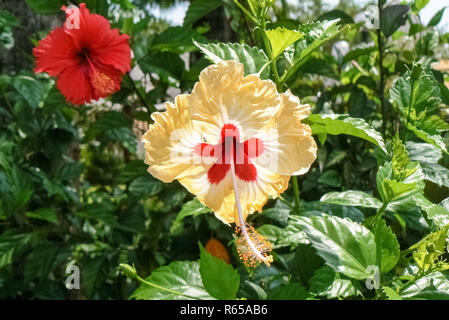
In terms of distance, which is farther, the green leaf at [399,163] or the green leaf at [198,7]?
the green leaf at [198,7]

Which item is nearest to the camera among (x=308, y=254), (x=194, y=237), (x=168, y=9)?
(x=308, y=254)

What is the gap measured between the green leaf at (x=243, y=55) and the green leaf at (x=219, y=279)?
0.82 feet

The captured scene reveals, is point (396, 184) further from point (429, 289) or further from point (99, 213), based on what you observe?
point (99, 213)

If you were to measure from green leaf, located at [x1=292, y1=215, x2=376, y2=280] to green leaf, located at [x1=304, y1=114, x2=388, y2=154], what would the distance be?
0.11m

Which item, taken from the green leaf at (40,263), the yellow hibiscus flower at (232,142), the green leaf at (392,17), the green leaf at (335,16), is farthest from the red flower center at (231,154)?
the green leaf at (40,263)

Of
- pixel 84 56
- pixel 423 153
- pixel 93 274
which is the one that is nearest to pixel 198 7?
pixel 84 56

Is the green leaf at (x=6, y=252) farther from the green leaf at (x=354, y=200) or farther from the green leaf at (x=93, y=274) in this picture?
the green leaf at (x=354, y=200)

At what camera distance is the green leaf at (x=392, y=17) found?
3.27 ft

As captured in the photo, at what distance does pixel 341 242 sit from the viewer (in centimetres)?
59

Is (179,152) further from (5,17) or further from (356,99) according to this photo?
(5,17)

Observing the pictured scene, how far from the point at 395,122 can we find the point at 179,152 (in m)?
0.69

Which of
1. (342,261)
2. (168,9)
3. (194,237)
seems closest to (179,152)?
(342,261)

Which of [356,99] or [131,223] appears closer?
[356,99]
